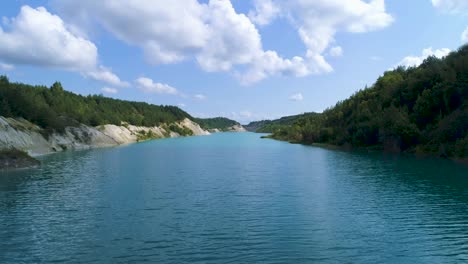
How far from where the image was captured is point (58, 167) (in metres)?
58.1

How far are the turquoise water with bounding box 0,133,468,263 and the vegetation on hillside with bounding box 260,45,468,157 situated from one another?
3275 cm

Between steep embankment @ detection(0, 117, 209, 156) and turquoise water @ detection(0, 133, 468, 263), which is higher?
steep embankment @ detection(0, 117, 209, 156)

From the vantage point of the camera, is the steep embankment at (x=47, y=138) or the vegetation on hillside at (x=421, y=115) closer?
the steep embankment at (x=47, y=138)

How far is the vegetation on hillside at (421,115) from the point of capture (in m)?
76.6

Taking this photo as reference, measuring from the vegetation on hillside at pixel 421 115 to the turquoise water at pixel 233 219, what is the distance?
32746mm

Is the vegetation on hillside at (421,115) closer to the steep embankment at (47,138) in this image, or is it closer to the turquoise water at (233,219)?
the turquoise water at (233,219)

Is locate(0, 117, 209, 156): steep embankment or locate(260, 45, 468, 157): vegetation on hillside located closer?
locate(0, 117, 209, 156): steep embankment

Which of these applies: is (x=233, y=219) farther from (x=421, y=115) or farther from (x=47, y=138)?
(x=421, y=115)

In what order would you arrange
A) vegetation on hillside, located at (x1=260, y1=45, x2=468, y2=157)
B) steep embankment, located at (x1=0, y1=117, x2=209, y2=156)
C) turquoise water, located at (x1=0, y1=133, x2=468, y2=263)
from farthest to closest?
vegetation on hillside, located at (x1=260, y1=45, x2=468, y2=157)
steep embankment, located at (x1=0, y1=117, x2=209, y2=156)
turquoise water, located at (x1=0, y1=133, x2=468, y2=263)

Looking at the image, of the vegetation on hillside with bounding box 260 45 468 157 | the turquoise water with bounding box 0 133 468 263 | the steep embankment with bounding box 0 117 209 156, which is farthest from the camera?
the vegetation on hillside with bounding box 260 45 468 157

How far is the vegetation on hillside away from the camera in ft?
251

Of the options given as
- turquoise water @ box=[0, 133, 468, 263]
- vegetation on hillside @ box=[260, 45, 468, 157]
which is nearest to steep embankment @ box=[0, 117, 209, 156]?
Answer: turquoise water @ box=[0, 133, 468, 263]

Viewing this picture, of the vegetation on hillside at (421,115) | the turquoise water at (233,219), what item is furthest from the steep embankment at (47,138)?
the vegetation on hillside at (421,115)

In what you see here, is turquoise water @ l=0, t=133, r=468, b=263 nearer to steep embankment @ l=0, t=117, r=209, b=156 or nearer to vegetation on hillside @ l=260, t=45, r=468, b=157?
steep embankment @ l=0, t=117, r=209, b=156
